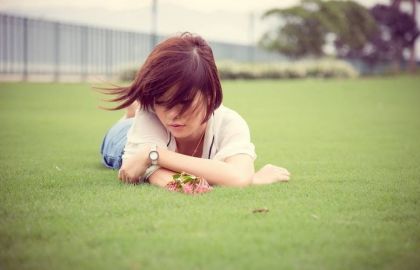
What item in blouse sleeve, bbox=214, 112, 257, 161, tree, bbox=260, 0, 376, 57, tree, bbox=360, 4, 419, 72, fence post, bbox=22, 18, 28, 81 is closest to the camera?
blouse sleeve, bbox=214, 112, 257, 161

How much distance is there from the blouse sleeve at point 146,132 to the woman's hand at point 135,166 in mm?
74

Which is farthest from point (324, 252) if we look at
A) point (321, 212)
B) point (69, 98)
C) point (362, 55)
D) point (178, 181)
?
point (362, 55)

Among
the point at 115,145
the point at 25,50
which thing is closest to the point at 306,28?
the point at 25,50

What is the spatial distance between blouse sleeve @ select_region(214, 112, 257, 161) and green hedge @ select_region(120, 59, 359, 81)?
1861 cm

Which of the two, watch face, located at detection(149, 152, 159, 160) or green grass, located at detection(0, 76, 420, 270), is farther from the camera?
watch face, located at detection(149, 152, 159, 160)

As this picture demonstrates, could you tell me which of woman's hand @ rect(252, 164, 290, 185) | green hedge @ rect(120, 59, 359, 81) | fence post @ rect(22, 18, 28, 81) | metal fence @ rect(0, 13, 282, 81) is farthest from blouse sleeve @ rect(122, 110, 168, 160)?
green hedge @ rect(120, 59, 359, 81)

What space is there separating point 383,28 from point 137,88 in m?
47.7

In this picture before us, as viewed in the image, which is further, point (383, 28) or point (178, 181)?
point (383, 28)

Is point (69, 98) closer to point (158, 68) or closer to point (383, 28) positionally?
point (158, 68)

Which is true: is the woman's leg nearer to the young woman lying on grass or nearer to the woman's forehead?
the young woman lying on grass

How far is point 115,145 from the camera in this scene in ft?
13.7

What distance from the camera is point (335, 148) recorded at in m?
5.82

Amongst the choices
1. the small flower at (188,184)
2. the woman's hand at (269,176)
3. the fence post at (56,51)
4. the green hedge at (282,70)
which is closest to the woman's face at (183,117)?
the small flower at (188,184)

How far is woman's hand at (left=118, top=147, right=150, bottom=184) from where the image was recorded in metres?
3.28
